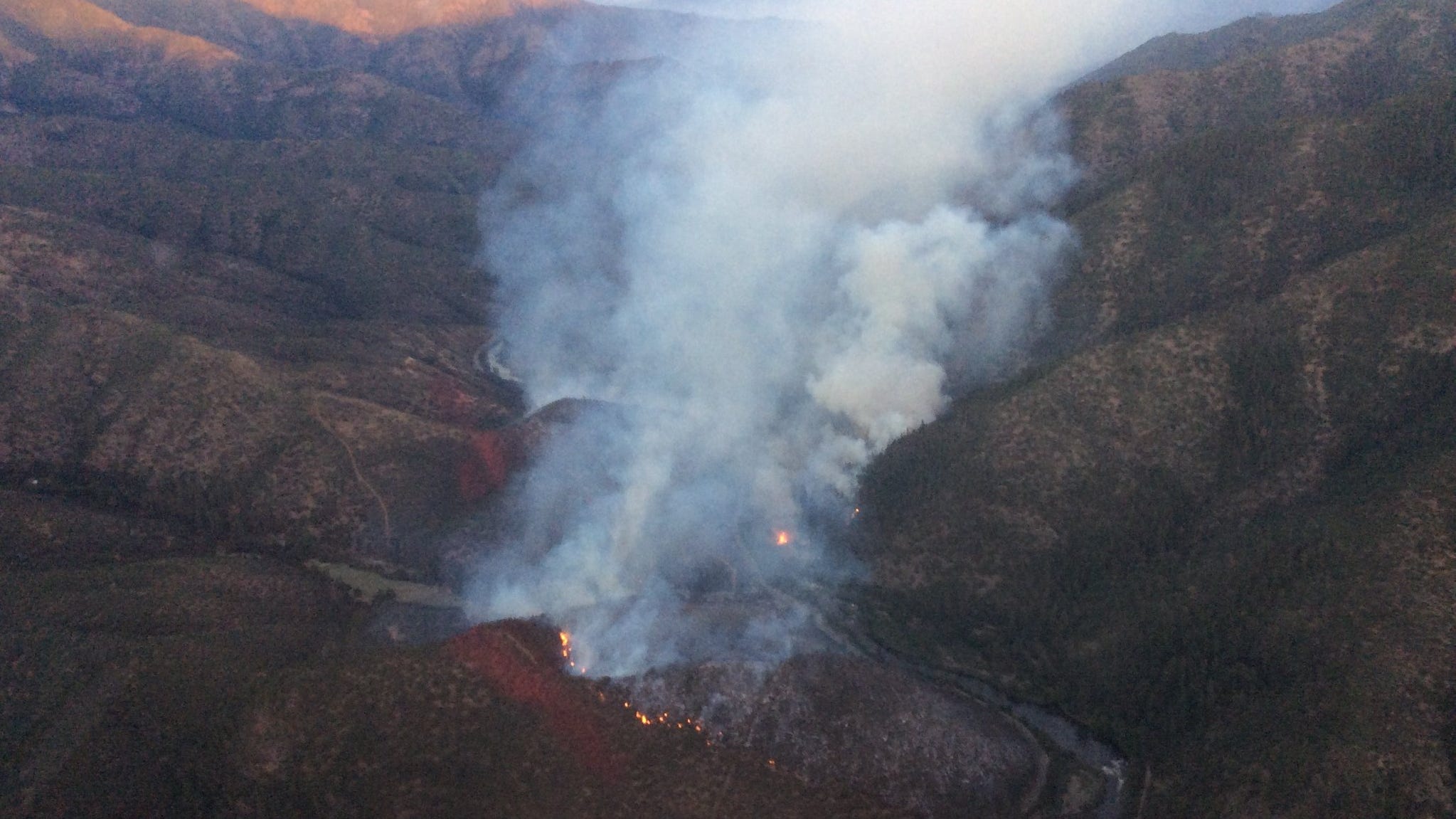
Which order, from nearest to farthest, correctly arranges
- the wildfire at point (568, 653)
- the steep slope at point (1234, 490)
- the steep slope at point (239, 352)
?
the steep slope at point (1234, 490), the wildfire at point (568, 653), the steep slope at point (239, 352)

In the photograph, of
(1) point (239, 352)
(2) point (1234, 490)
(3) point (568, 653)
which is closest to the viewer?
(3) point (568, 653)

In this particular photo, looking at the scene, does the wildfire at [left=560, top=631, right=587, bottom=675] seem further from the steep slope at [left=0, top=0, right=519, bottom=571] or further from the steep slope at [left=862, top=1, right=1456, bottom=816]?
the steep slope at [left=0, top=0, right=519, bottom=571]

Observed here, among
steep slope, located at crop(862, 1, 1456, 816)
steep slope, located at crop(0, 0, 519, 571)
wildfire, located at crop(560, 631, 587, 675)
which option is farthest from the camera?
steep slope, located at crop(0, 0, 519, 571)

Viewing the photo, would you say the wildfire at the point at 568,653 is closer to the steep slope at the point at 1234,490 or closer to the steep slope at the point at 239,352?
the steep slope at the point at 1234,490

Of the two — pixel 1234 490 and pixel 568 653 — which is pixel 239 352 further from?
pixel 1234 490

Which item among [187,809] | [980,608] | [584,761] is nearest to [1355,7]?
[980,608]

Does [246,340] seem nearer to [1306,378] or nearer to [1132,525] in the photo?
[1132,525]

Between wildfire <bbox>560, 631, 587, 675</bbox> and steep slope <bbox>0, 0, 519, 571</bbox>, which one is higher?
steep slope <bbox>0, 0, 519, 571</bbox>

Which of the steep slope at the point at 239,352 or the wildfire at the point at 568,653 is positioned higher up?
the steep slope at the point at 239,352
